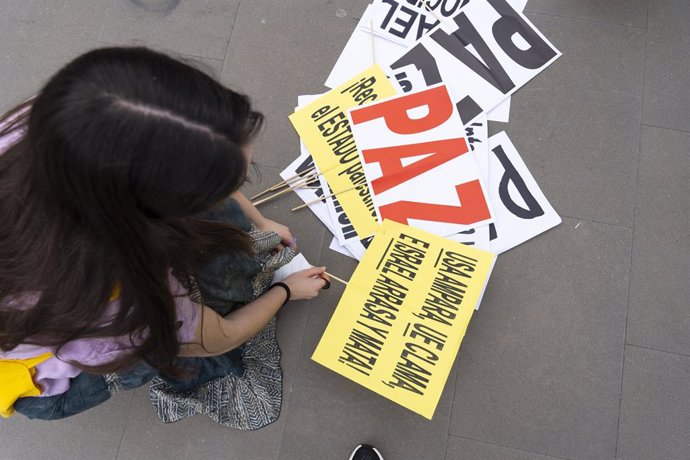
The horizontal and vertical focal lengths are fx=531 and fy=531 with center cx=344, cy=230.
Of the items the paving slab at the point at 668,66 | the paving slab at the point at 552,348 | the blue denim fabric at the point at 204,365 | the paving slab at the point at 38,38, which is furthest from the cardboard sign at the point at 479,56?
the paving slab at the point at 38,38

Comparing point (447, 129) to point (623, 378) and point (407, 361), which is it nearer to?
point (407, 361)

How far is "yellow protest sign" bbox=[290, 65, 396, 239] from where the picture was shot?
1267mm

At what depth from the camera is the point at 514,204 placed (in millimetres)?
1255

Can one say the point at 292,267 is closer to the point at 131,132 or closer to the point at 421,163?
the point at 421,163

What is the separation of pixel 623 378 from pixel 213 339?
90 cm

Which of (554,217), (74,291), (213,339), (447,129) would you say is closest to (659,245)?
(554,217)

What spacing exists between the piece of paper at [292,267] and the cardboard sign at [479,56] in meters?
0.51

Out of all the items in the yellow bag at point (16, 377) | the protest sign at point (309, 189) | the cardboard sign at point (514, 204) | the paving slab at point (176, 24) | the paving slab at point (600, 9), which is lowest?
the cardboard sign at point (514, 204)

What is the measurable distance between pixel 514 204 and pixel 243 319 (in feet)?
2.27

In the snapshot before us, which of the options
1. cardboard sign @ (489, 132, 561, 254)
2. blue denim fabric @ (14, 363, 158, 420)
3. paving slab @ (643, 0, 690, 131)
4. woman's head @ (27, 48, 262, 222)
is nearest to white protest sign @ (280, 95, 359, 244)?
cardboard sign @ (489, 132, 561, 254)

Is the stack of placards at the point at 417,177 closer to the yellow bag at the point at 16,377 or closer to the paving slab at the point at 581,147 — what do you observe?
the paving slab at the point at 581,147

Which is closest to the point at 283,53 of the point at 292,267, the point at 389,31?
the point at 389,31

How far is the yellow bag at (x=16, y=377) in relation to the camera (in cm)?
77

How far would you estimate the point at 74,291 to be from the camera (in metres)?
0.66
